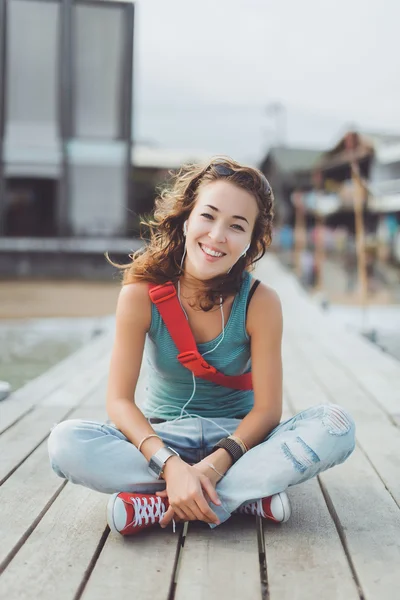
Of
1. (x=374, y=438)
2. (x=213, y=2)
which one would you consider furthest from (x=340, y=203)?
(x=374, y=438)

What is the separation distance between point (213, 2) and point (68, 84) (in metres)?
8.22

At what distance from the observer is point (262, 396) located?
175 centimetres

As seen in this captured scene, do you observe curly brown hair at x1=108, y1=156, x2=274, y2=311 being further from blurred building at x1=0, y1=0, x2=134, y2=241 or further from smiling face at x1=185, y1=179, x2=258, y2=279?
blurred building at x1=0, y1=0, x2=134, y2=241

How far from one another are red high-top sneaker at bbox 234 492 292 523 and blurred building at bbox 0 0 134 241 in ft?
45.4

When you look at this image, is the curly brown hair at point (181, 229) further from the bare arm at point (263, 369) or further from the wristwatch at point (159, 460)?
the wristwatch at point (159, 460)

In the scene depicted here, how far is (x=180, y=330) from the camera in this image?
177cm

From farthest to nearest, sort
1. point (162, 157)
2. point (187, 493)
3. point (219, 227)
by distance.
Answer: point (162, 157)
point (219, 227)
point (187, 493)

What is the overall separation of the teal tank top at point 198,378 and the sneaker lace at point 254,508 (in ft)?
1.02

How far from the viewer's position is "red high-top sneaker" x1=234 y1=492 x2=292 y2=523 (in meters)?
1.60

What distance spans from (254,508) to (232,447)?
15 centimetres

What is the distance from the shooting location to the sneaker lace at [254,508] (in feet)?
5.33

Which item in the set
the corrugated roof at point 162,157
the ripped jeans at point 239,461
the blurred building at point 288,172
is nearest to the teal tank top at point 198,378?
the ripped jeans at point 239,461

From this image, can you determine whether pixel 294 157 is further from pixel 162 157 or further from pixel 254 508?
pixel 254 508

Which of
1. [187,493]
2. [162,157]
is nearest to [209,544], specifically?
[187,493]
